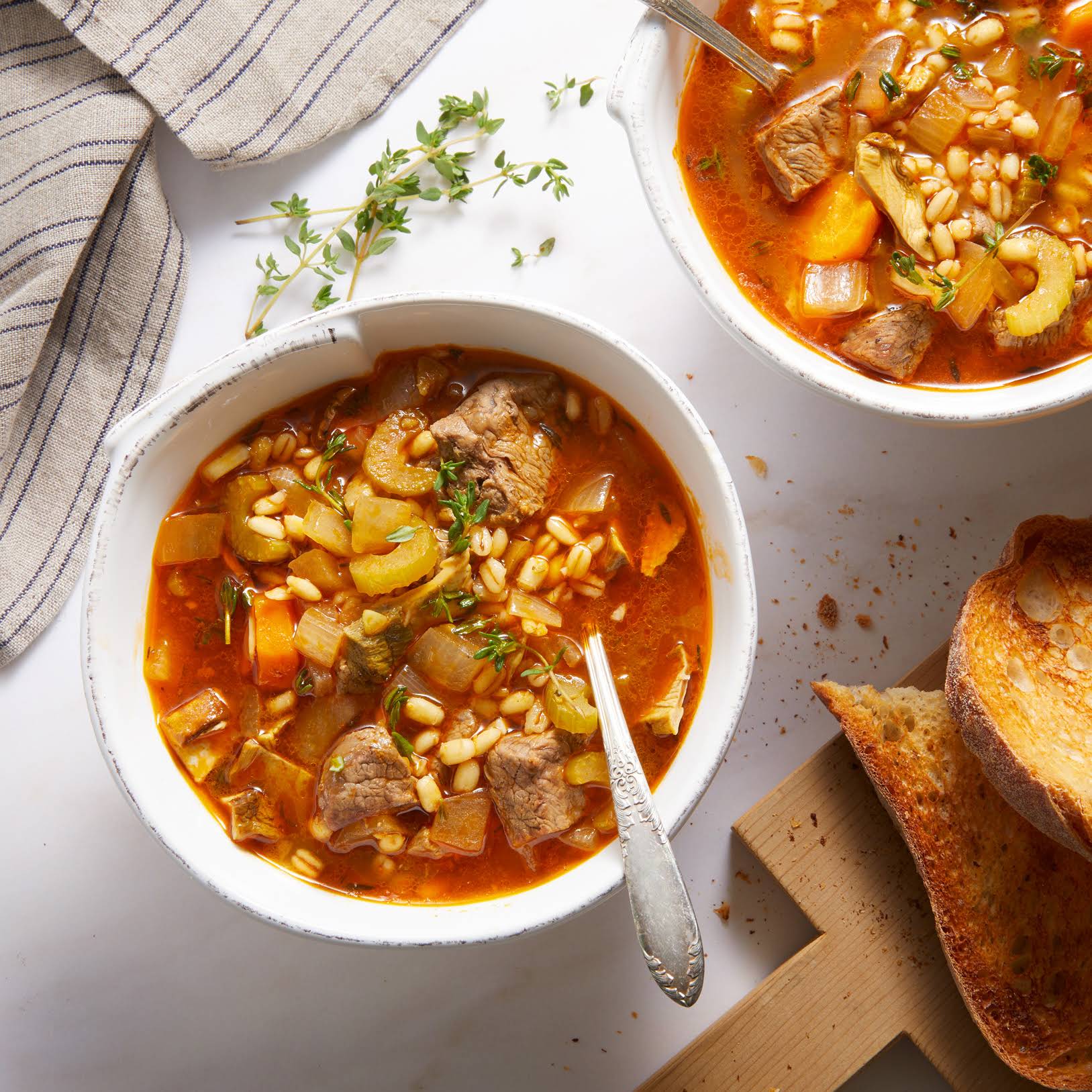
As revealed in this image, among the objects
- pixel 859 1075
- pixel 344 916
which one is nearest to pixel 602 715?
pixel 344 916

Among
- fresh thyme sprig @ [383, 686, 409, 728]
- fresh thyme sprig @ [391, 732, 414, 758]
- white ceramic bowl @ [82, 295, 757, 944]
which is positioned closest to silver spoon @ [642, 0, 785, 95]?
white ceramic bowl @ [82, 295, 757, 944]

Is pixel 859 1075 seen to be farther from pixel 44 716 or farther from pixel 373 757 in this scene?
pixel 44 716

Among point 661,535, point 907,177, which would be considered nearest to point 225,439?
point 661,535

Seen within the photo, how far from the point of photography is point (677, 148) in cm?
264

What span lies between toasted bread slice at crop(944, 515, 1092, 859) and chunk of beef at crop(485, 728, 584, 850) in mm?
1056

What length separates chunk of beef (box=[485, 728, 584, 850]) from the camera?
245 centimetres

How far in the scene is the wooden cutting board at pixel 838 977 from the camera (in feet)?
9.07

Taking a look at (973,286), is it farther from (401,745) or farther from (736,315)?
(401,745)

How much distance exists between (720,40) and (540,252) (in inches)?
29.6

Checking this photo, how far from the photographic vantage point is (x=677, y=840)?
2.95 metres

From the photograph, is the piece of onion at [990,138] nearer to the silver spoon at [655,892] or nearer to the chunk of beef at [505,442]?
the chunk of beef at [505,442]

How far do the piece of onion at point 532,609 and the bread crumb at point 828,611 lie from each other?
2.92 ft

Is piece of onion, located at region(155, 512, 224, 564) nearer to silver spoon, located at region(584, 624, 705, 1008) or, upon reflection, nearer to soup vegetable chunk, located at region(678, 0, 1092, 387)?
silver spoon, located at region(584, 624, 705, 1008)

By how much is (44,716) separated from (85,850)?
1.37ft
